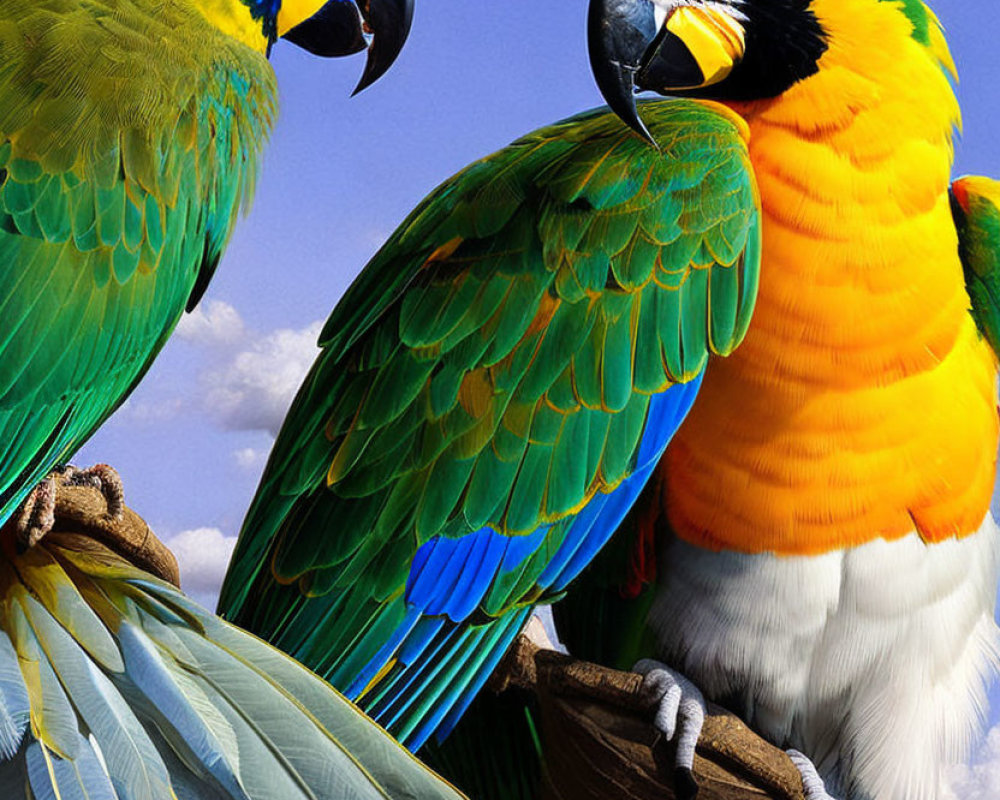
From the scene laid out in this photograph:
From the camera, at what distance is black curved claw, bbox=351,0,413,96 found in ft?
2.75

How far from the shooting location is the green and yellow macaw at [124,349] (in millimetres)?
529

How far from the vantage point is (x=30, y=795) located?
52 cm

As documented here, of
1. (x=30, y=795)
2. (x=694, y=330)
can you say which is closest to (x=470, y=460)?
(x=694, y=330)

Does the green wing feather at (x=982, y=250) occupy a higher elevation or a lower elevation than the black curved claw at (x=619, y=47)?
lower

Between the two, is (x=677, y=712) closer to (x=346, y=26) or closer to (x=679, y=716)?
(x=679, y=716)

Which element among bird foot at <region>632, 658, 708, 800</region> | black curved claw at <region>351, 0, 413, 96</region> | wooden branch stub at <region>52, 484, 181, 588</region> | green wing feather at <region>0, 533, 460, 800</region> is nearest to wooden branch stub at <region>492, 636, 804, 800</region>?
bird foot at <region>632, 658, 708, 800</region>

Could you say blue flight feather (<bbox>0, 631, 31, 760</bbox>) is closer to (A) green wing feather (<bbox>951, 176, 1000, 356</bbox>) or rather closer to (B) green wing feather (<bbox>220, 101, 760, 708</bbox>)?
(B) green wing feather (<bbox>220, 101, 760, 708</bbox>)

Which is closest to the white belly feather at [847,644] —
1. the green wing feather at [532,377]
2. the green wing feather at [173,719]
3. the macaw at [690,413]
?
the macaw at [690,413]

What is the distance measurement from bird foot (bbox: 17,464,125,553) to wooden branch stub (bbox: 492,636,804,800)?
11.6 inches

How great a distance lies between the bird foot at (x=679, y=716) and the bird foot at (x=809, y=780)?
0.07m

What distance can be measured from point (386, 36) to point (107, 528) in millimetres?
402

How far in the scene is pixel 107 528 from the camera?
2.37ft

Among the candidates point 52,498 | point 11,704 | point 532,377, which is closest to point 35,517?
point 52,498

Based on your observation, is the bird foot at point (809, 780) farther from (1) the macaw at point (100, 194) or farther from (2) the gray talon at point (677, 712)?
(1) the macaw at point (100, 194)
